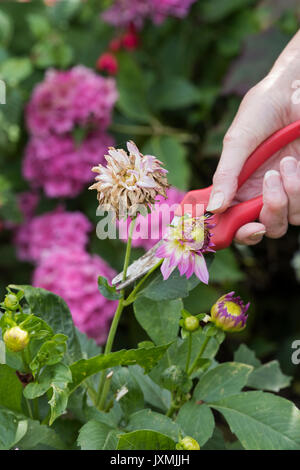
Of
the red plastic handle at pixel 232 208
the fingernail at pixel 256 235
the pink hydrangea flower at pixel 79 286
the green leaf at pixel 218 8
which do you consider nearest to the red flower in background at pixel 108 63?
the green leaf at pixel 218 8

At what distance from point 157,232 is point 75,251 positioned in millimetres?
337

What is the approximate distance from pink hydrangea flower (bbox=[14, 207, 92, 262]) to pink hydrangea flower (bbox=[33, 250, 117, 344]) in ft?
0.34

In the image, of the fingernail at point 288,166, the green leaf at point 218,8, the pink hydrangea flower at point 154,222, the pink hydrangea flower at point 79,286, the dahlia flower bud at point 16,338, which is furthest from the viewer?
the green leaf at point 218,8

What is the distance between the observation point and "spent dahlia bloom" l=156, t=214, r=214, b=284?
0.66 m

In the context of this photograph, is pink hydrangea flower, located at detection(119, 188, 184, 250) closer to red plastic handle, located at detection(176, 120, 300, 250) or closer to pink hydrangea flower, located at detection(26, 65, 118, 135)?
Result: red plastic handle, located at detection(176, 120, 300, 250)

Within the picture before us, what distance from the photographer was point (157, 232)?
1.20m

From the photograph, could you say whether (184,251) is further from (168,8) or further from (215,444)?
(168,8)

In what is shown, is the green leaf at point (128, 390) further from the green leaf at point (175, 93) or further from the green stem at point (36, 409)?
the green leaf at point (175, 93)

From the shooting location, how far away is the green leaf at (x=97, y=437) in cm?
63

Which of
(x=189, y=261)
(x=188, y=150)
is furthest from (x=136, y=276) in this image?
(x=188, y=150)

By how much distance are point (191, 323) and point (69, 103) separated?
105 centimetres

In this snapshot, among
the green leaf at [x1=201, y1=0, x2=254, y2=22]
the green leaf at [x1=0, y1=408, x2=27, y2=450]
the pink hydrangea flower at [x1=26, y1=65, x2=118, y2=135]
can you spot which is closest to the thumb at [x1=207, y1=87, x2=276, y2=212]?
the green leaf at [x1=0, y1=408, x2=27, y2=450]

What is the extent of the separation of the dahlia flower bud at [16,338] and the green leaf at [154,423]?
0.54 feet
